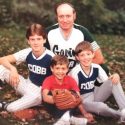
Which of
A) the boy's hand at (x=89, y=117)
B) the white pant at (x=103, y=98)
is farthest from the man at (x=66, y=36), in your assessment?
the boy's hand at (x=89, y=117)

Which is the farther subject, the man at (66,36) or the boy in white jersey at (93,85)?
the man at (66,36)

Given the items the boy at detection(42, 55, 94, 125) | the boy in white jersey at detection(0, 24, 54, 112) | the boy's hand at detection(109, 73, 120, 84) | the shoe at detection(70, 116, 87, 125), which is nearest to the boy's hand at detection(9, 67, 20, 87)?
the boy in white jersey at detection(0, 24, 54, 112)

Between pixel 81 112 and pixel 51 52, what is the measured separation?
2.83 ft

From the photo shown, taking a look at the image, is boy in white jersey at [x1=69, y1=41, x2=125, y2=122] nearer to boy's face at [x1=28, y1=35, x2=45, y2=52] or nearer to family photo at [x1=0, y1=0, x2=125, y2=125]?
family photo at [x1=0, y1=0, x2=125, y2=125]

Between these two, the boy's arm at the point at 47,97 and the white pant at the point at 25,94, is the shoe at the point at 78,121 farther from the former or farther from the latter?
the white pant at the point at 25,94

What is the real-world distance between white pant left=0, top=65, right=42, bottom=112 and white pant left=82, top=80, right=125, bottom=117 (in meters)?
0.61

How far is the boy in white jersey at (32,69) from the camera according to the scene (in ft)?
19.5

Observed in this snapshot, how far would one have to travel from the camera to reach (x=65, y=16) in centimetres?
607

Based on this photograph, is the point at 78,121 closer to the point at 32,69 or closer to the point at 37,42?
the point at 32,69

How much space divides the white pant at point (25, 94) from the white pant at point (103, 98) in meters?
0.61

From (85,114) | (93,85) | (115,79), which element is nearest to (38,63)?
(93,85)

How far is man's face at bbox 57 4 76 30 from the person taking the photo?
239 inches

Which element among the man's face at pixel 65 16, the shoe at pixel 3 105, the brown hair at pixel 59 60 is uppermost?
the man's face at pixel 65 16

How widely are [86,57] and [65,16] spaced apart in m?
0.62
